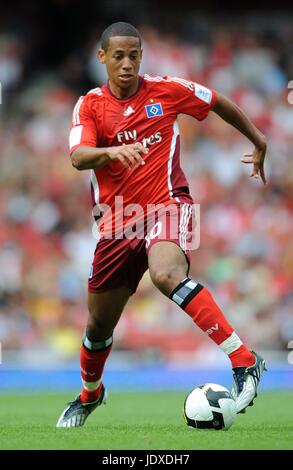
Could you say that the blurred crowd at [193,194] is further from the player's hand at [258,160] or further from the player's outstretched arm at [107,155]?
the player's outstretched arm at [107,155]

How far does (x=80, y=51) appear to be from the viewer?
18.3 m

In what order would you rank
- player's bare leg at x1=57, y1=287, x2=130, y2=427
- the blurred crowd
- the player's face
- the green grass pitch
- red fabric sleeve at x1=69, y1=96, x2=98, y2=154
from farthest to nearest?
the blurred crowd, player's bare leg at x1=57, y1=287, x2=130, y2=427, the player's face, red fabric sleeve at x1=69, y1=96, x2=98, y2=154, the green grass pitch

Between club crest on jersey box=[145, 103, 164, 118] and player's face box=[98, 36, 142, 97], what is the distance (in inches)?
8.1

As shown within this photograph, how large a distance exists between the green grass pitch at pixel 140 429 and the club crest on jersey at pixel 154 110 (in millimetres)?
2117

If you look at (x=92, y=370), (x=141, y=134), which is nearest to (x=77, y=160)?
(x=141, y=134)

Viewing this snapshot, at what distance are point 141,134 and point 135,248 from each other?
80 centimetres

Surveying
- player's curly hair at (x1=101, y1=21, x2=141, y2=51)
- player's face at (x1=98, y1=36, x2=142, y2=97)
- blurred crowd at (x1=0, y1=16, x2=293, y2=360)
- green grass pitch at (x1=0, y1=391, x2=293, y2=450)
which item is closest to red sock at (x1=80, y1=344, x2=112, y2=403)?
green grass pitch at (x1=0, y1=391, x2=293, y2=450)

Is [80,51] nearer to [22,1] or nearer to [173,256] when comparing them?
[22,1]

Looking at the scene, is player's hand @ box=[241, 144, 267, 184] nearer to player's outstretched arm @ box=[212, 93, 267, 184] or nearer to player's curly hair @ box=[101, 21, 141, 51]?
player's outstretched arm @ box=[212, 93, 267, 184]

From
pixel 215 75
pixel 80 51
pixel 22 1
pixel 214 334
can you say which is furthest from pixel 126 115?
pixel 22 1

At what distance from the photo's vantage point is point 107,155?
20.4 feet

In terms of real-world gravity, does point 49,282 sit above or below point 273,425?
above

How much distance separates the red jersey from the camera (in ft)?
22.7
